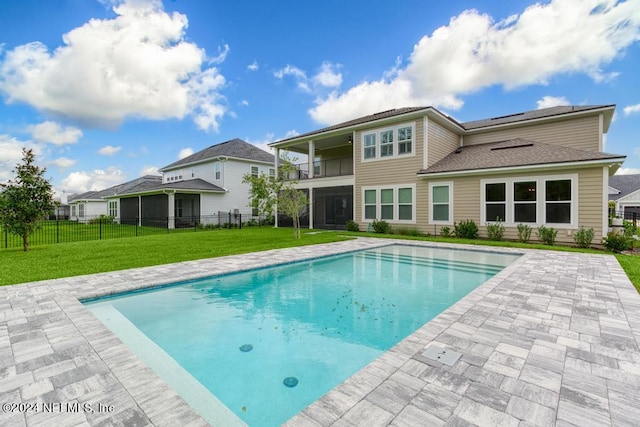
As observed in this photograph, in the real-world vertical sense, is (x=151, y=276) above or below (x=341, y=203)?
below

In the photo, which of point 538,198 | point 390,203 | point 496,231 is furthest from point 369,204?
point 538,198

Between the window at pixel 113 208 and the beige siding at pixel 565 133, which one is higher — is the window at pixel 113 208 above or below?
below

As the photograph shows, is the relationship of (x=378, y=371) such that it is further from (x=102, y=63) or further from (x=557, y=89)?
(x=557, y=89)

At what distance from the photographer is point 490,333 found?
3600 mm

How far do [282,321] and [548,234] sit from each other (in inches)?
461

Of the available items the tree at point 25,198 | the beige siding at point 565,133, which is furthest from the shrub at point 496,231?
the tree at point 25,198

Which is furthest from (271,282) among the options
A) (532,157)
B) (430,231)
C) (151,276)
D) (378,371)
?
(532,157)

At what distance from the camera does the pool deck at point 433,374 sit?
7.07 ft

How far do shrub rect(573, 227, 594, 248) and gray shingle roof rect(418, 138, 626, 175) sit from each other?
262 cm

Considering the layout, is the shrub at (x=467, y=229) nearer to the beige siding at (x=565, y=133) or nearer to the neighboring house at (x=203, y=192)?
the beige siding at (x=565, y=133)

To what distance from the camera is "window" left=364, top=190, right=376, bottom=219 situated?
16.5 m

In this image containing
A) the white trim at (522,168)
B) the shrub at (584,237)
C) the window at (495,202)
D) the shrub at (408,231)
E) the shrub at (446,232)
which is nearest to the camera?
the white trim at (522,168)

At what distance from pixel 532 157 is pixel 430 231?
524 centimetres

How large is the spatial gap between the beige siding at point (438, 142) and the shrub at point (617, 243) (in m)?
7.28
